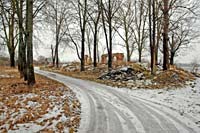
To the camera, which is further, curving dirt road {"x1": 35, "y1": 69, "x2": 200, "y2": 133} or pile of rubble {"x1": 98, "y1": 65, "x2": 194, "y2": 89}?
pile of rubble {"x1": 98, "y1": 65, "x2": 194, "y2": 89}

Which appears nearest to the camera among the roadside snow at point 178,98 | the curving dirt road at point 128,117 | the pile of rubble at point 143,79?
the curving dirt road at point 128,117

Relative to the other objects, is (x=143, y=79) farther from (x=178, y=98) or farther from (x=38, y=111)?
(x=38, y=111)

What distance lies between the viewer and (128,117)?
9.80 meters

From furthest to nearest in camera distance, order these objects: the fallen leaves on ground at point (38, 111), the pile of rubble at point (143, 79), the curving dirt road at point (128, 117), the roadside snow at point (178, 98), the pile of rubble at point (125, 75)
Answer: the pile of rubble at point (125, 75), the pile of rubble at point (143, 79), the roadside snow at point (178, 98), the fallen leaves on ground at point (38, 111), the curving dirt road at point (128, 117)

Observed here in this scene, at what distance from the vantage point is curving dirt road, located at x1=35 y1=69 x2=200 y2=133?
8344 mm

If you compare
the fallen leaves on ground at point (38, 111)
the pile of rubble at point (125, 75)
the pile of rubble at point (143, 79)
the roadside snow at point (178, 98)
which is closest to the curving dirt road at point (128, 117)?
the roadside snow at point (178, 98)

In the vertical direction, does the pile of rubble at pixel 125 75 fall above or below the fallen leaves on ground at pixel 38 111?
above

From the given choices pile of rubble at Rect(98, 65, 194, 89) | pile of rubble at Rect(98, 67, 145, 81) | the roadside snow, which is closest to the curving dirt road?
the roadside snow

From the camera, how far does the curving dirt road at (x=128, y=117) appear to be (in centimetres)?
834

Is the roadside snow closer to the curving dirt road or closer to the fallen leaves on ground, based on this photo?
the curving dirt road

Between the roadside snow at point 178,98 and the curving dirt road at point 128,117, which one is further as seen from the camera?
the roadside snow at point 178,98

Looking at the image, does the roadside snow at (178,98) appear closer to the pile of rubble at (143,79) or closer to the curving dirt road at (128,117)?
the curving dirt road at (128,117)

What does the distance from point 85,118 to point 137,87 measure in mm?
8385

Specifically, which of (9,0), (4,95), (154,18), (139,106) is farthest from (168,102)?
(9,0)
